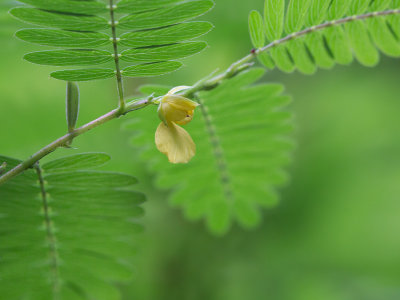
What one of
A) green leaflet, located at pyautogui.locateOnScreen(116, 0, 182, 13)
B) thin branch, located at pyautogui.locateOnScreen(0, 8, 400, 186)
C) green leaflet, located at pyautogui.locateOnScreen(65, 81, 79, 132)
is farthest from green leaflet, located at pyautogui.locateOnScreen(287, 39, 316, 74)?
green leaflet, located at pyautogui.locateOnScreen(65, 81, 79, 132)

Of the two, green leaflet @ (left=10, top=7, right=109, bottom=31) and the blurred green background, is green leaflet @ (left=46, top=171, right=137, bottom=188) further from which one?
the blurred green background

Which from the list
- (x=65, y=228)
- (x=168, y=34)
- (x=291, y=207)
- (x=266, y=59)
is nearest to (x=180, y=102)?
(x=168, y=34)

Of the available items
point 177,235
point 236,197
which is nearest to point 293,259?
point 177,235

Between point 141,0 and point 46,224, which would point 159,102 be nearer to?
point 141,0

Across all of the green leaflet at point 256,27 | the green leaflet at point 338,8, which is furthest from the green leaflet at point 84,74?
the green leaflet at point 338,8

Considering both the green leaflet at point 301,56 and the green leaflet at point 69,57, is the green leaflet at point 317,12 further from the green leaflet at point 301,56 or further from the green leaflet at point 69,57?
the green leaflet at point 69,57
